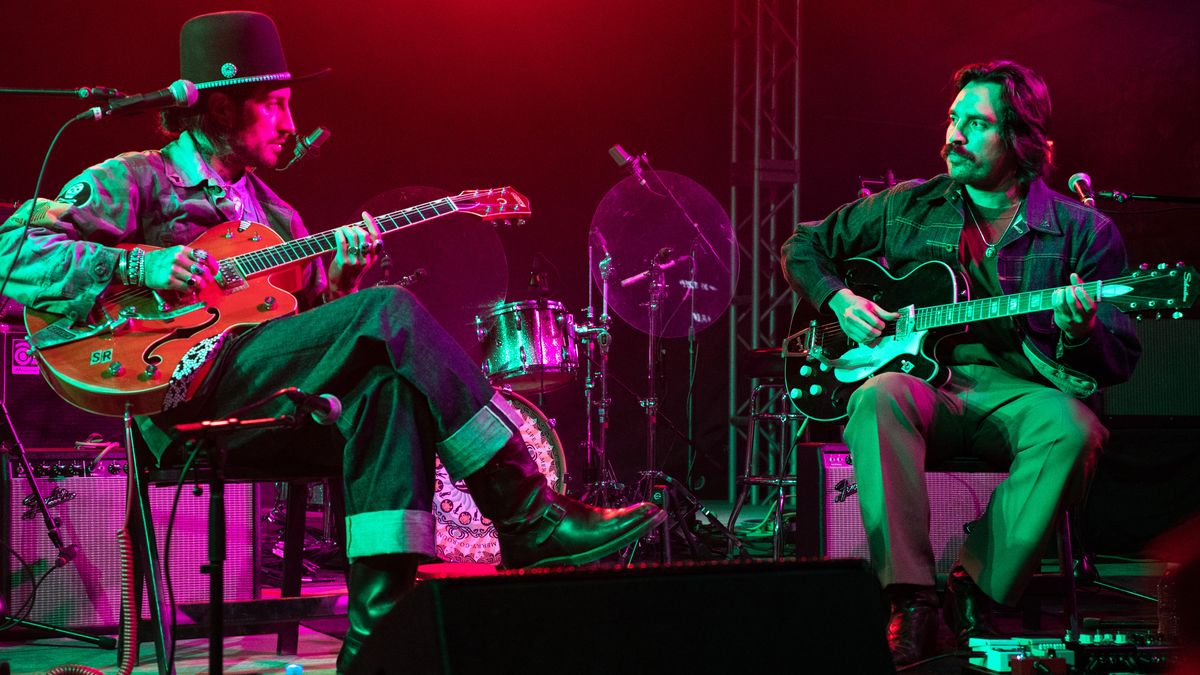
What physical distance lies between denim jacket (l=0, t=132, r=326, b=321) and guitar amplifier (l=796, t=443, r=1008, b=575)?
1660 mm

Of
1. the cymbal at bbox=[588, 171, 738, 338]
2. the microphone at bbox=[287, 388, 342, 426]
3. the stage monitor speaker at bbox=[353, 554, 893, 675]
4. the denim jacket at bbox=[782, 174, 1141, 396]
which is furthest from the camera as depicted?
the cymbal at bbox=[588, 171, 738, 338]

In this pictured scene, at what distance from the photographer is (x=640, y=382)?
7.94 metres

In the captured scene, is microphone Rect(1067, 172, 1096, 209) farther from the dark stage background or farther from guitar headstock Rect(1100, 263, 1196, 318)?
the dark stage background

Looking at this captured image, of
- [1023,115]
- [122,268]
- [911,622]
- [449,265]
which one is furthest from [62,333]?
[449,265]

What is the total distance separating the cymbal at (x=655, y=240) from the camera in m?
6.13

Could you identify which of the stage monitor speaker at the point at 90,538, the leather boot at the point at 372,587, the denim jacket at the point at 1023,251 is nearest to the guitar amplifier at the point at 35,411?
the stage monitor speaker at the point at 90,538

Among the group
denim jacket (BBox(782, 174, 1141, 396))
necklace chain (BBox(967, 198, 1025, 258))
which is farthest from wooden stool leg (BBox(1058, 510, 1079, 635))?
necklace chain (BBox(967, 198, 1025, 258))

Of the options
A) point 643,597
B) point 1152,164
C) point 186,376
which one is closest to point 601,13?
point 1152,164

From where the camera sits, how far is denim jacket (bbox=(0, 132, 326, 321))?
8.57 ft

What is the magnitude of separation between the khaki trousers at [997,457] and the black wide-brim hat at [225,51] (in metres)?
1.82

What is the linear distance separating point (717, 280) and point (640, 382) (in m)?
1.55

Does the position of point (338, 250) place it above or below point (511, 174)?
below

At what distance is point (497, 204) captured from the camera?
353 cm

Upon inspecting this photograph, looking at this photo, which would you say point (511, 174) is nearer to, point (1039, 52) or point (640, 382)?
point (640, 382)
